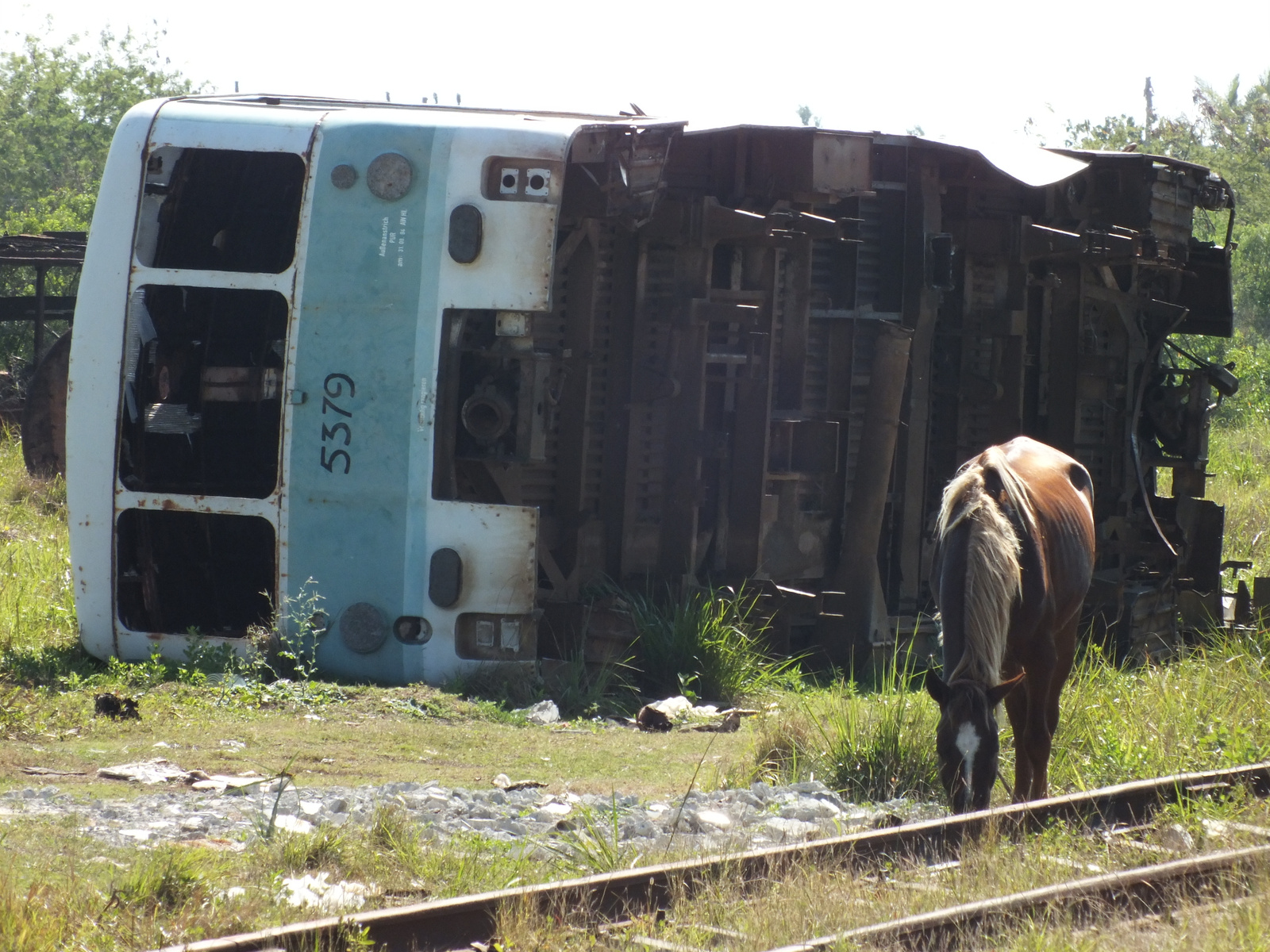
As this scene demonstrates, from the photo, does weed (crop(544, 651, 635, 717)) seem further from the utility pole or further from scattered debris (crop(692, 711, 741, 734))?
the utility pole

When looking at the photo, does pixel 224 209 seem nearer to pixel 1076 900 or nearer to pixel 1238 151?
pixel 1076 900

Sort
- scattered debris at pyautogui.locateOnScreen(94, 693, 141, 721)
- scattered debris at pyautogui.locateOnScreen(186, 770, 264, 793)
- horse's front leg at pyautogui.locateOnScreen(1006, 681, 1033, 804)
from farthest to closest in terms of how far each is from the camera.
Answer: scattered debris at pyautogui.locateOnScreen(94, 693, 141, 721) < horse's front leg at pyautogui.locateOnScreen(1006, 681, 1033, 804) < scattered debris at pyautogui.locateOnScreen(186, 770, 264, 793)

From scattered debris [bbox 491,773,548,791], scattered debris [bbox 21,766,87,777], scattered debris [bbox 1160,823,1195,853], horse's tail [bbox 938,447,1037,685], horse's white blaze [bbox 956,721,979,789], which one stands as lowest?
scattered debris [bbox 491,773,548,791]

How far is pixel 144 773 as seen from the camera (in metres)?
5.99

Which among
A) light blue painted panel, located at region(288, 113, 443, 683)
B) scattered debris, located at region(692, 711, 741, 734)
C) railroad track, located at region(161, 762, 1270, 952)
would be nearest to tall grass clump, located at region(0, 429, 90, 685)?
light blue painted panel, located at region(288, 113, 443, 683)

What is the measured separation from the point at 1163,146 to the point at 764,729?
42321mm

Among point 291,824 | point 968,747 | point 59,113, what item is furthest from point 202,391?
point 59,113

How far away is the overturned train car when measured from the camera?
8.23 m

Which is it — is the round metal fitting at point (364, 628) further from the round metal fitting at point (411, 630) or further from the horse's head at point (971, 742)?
the horse's head at point (971, 742)

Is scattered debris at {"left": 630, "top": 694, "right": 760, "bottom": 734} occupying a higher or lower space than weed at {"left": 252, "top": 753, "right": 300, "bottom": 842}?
lower

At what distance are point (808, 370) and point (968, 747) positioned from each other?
5.45m

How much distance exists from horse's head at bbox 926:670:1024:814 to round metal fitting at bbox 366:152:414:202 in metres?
4.59

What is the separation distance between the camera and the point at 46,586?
34.6ft

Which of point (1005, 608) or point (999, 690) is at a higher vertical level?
point (1005, 608)
